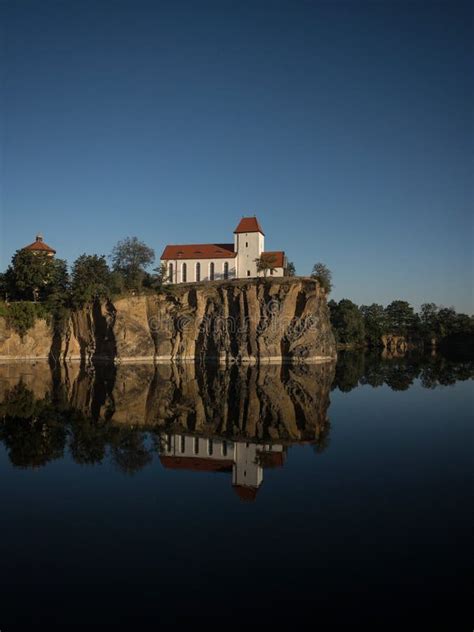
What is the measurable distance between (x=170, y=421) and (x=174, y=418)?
712 millimetres

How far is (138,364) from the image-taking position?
57438 millimetres

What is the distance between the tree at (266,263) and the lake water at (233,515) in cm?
3725

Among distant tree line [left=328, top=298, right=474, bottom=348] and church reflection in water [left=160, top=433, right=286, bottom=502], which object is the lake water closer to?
church reflection in water [left=160, top=433, right=286, bottom=502]

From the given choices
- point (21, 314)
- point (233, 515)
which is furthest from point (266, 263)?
point (233, 515)

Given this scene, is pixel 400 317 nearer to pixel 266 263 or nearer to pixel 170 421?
pixel 266 263

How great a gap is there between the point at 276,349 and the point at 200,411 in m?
33.3

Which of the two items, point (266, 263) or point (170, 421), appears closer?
point (170, 421)

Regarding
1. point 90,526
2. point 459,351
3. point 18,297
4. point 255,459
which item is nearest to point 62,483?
point 90,526

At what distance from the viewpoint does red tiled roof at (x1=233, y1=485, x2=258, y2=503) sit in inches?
514

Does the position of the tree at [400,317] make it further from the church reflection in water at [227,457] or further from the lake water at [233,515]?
the church reflection in water at [227,457]

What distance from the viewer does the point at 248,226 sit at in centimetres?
6475

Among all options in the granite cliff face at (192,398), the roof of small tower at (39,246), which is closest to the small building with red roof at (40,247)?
the roof of small tower at (39,246)

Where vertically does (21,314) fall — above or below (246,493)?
above

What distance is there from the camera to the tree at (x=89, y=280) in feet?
202
